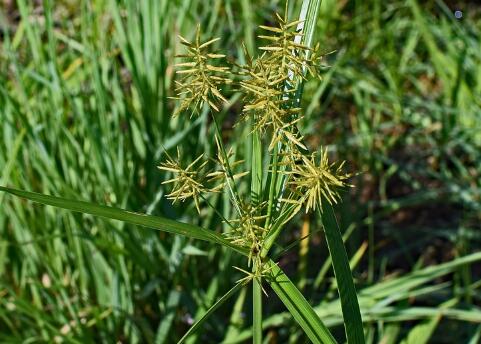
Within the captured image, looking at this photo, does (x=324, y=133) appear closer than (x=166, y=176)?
No

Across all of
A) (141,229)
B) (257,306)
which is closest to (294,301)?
(257,306)

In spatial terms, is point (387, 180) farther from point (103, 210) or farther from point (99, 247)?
point (103, 210)

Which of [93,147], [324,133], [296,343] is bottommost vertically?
[296,343]

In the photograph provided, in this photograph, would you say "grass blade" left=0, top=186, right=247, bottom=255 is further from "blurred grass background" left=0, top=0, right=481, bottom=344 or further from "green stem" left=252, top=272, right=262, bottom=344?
"blurred grass background" left=0, top=0, right=481, bottom=344

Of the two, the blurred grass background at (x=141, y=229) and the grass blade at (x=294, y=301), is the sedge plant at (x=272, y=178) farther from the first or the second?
the blurred grass background at (x=141, y=229)

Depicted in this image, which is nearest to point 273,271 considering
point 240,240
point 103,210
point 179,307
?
point 240,240

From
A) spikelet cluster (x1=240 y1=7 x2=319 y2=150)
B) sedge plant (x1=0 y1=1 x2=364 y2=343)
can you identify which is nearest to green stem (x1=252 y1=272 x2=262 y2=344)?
sedge plant (x1=0 y1=1 x2=364 y2=343)

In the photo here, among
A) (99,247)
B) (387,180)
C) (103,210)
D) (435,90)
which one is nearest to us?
(103,210)
